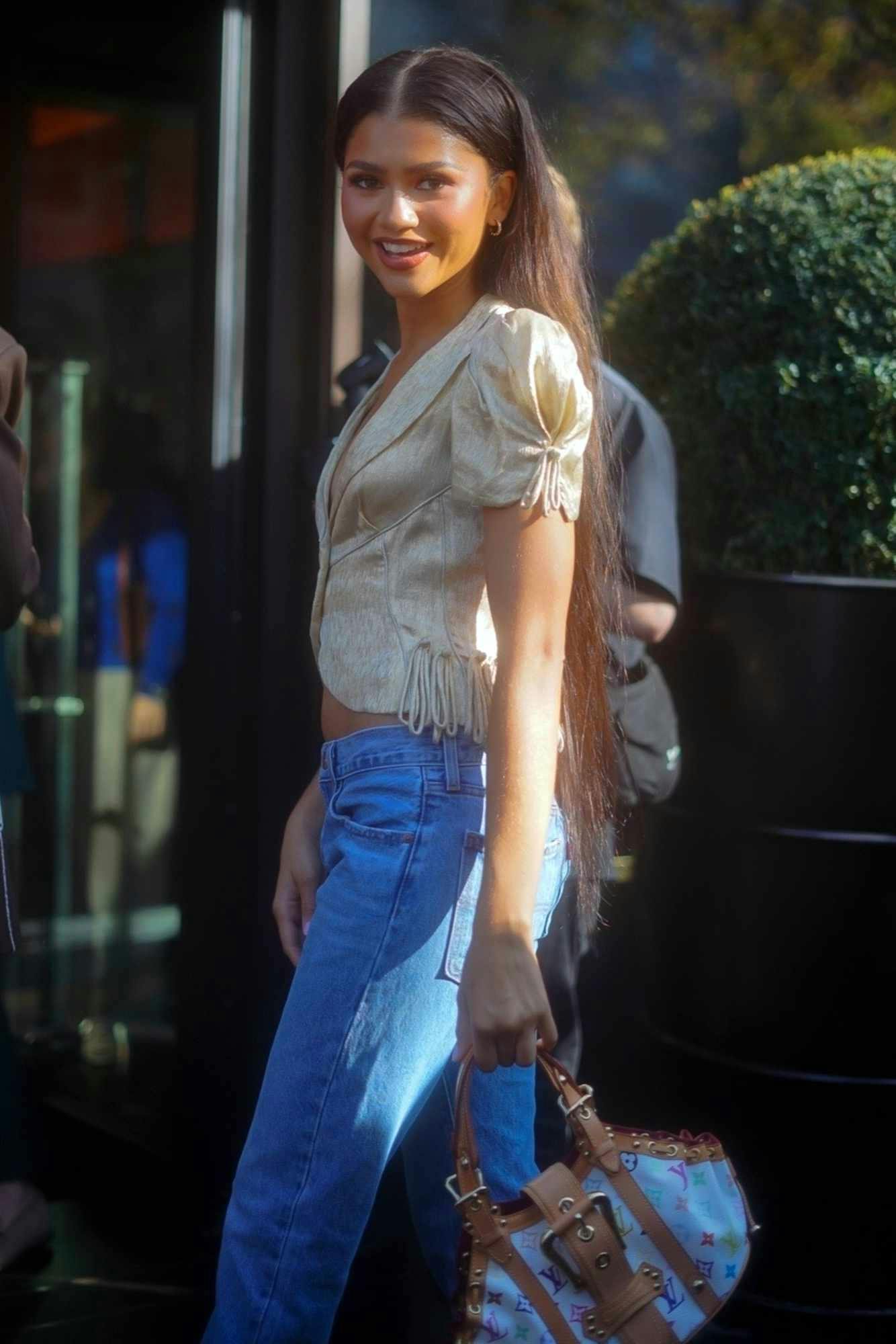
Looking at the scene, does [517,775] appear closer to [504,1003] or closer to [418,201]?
[504,1003]

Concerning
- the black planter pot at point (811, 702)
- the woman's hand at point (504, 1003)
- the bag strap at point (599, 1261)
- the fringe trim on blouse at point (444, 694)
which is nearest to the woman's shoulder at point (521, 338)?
the fringe trim on blouse at point (444, 694)

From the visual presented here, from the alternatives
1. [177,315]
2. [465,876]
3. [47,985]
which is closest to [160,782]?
[47,985]

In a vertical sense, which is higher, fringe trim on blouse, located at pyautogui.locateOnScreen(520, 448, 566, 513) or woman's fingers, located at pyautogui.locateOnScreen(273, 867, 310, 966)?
fringe trim on blouse, located at pyautogui.locateOnScreen(520, 448, 566, 513)

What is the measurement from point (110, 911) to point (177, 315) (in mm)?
1679

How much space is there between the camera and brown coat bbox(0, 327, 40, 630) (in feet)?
8.86


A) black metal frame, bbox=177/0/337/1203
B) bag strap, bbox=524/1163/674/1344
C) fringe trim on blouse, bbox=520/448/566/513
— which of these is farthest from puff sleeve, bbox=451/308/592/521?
black metal frame, bbox=177/0/337/1203

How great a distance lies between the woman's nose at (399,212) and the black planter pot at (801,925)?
50.3 inches

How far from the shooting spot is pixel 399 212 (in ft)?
6.37

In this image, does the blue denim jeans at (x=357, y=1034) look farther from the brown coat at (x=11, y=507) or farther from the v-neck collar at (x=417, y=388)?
the brown coat at (x=11, y=507)

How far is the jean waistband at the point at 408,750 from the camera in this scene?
73.1 inches

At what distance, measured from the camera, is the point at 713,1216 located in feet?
5.79

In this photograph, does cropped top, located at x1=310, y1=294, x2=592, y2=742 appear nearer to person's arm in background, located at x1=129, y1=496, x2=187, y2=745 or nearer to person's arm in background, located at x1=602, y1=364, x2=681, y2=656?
person's arm in background, located at x1=602, y1=364, x2=681, y2=656

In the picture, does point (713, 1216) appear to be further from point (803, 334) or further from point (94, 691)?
point (94, 691)

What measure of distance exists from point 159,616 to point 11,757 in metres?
1.44
